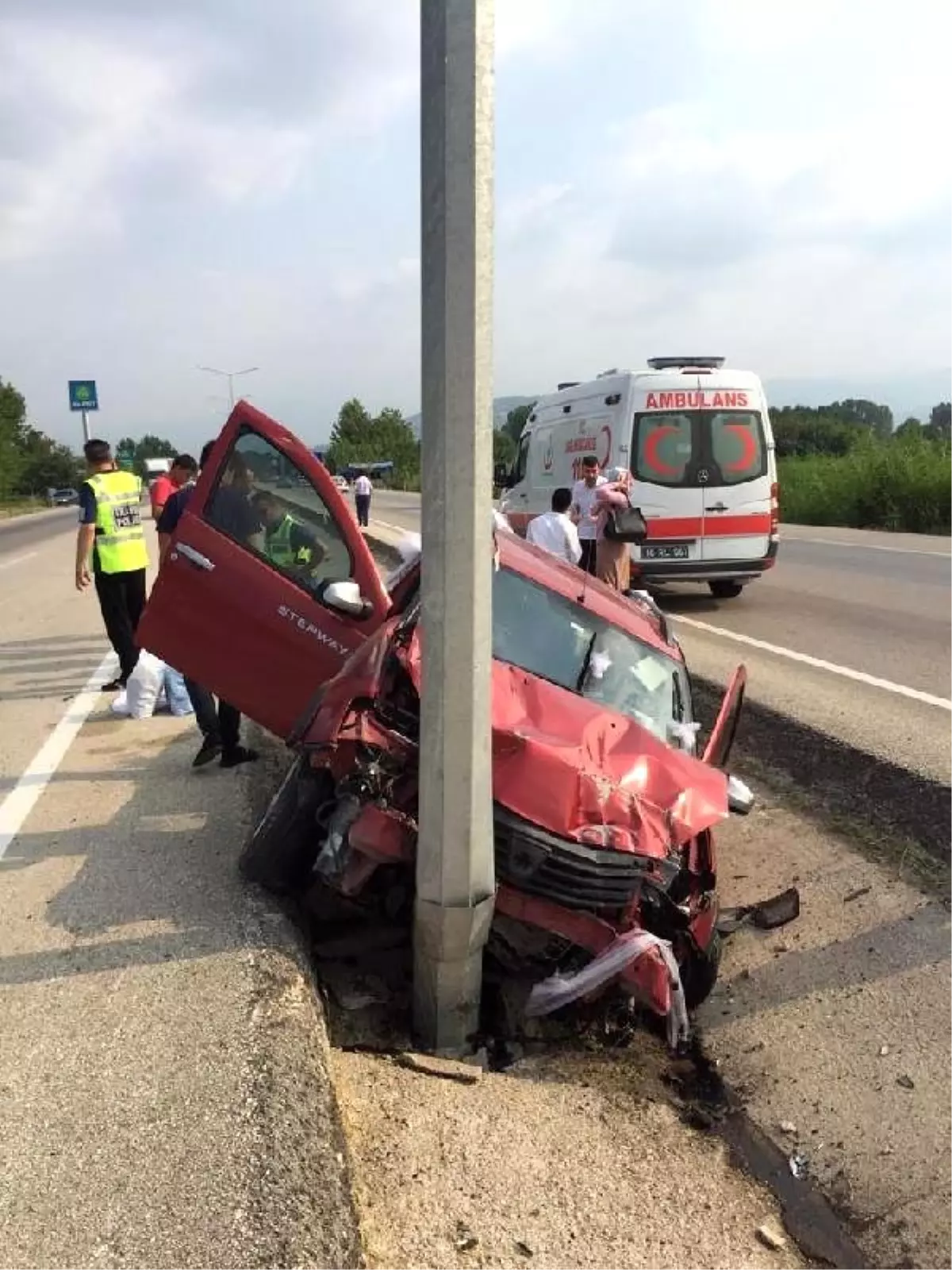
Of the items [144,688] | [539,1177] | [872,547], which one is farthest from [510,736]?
[872,547]

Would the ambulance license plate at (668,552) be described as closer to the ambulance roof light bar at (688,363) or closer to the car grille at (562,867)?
the ambulance roof light bar at (688,363)

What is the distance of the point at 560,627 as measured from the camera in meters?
4.32

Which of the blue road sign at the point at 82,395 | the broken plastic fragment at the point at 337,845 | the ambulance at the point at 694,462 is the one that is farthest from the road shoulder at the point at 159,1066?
the blue road sign at the point at 82,395

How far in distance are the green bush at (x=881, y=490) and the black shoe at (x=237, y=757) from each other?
22.9 meters

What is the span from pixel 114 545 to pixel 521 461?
8555mm

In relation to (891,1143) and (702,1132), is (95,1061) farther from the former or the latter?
(891,1143)

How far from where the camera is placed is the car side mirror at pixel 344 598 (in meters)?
4.49

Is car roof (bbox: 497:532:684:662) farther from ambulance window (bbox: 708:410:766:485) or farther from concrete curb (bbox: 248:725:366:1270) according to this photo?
ambulance window (bbox: 708:410:766:485)

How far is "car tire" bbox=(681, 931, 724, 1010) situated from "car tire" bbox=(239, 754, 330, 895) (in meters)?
1.41

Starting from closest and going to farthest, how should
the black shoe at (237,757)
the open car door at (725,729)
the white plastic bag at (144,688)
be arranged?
the open car door at (725,729) < the black shoe at (237,757) < the white plastic bag at (144,688)

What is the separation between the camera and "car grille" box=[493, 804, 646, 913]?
3.30 metres

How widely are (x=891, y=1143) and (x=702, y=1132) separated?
21.6 inches

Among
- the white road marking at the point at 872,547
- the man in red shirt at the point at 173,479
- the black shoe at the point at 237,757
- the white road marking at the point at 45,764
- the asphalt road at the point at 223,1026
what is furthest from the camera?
the white road marking at the point at 872,547

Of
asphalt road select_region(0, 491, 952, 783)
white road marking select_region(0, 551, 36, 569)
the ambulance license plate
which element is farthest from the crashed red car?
white road marking select_region(0, 551, 36, 569)
